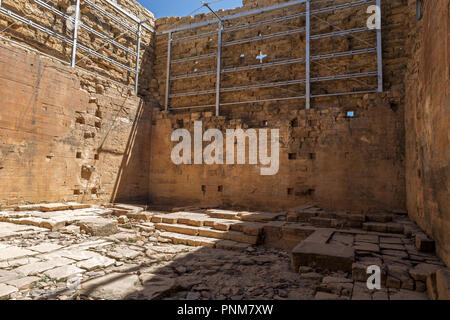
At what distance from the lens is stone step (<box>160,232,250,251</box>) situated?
5.40 metres

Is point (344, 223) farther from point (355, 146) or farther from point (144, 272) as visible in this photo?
point (144, 272)

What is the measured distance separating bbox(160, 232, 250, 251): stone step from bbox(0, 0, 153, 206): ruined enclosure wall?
15.9ft

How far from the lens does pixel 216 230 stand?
6344 millimetres

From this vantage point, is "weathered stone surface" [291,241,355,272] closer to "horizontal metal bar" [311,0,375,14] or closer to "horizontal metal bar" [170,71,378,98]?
"horizontal metal bar" [170,71,378,98]

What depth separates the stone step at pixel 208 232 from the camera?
5.80 m

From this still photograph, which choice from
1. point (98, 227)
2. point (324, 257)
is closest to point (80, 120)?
point (98, 227)

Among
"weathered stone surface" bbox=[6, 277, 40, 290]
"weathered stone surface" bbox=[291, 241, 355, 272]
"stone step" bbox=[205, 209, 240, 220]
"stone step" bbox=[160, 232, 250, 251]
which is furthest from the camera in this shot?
"stone step" bbox=[205, 209, 240, 220]

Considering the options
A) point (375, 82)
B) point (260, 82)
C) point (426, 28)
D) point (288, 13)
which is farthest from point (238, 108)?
point (426, 28)

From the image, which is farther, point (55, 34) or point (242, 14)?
point (242, 14)

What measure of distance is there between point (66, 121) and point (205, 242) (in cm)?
652

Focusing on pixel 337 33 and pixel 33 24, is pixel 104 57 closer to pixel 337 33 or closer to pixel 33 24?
pixel 33 24

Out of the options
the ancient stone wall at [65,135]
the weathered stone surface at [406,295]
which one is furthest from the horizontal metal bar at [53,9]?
the weathered stone surface at [406,295]

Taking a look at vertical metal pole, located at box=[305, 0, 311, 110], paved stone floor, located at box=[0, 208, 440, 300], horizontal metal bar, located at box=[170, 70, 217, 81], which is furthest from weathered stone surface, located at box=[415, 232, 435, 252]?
horizontal metal bar, located at box=[170, 70, 217, 81]

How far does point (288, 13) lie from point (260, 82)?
303 cm
